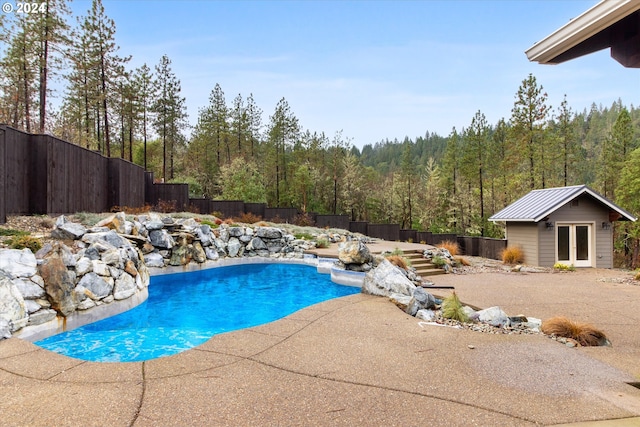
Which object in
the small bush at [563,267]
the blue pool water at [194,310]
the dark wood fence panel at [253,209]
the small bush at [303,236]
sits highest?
the dark wood fence panel at [253,209]

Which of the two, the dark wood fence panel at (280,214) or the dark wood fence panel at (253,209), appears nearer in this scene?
the dark wood fence panel at (253,209)

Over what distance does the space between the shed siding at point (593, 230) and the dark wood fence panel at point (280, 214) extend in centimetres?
1219

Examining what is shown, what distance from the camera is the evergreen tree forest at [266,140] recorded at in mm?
16750

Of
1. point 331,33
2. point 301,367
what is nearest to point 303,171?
point 331,33

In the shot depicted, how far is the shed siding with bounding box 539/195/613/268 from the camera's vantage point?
11594mm

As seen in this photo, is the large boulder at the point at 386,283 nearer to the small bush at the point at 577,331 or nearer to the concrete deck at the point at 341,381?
the concrete deck at the point at 341,381

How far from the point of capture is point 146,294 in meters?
7.89

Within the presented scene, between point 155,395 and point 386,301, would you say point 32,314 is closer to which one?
point 155,395

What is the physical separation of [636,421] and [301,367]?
251cm

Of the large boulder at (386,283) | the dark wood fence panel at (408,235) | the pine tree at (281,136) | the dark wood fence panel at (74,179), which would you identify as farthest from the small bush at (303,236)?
the pine tree at (281,136)

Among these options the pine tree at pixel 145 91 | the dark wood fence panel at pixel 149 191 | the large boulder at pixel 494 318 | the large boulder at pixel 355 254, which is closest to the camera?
the large boulder at pixel 494 318

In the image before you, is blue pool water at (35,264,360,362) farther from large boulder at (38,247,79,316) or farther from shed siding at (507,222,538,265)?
shed siding at (507,222,538,265)

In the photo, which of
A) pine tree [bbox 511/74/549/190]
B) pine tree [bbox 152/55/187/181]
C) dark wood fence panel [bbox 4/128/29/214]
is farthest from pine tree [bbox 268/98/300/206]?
dark wood fence panel [bbox 4/128/29/214]

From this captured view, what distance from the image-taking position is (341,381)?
300 centimetres
